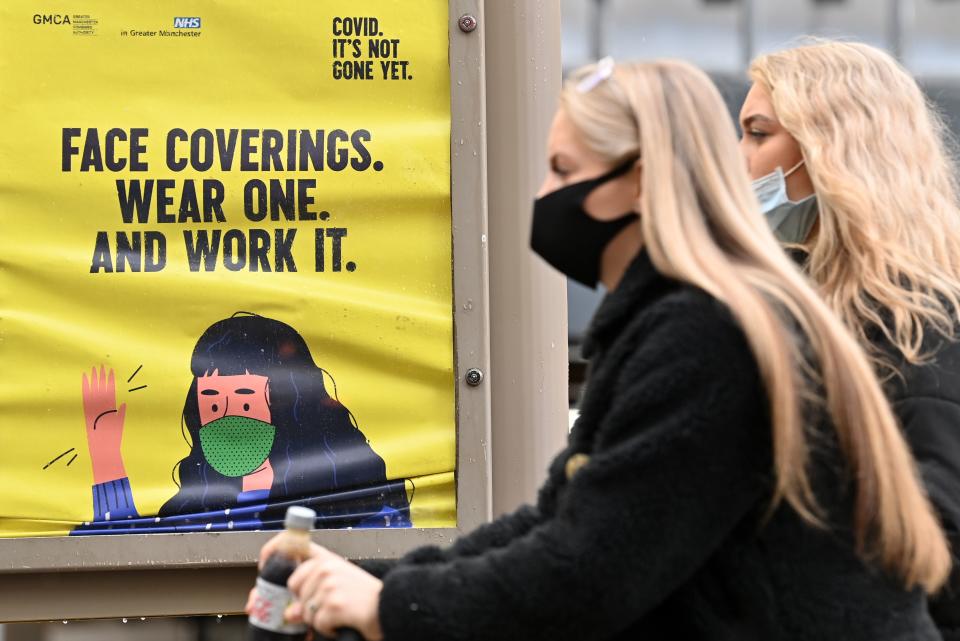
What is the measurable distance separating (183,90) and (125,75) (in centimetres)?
14

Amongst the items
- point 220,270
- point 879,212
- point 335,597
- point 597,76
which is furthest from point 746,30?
point 335,597

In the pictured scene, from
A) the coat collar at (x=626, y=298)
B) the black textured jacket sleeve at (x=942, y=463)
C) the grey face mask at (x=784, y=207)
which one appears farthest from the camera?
the grey face mask at (x=784, y=207)

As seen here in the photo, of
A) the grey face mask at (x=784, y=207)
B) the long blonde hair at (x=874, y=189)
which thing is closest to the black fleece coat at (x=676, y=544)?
the long blonde hair at (x=874, y=189)

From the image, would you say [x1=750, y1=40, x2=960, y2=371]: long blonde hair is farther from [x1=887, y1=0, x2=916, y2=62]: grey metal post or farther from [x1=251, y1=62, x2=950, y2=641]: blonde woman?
[x1=887, y1=0, x2=916, y2=62]: grey metal post

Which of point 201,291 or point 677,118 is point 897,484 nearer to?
point 677,118

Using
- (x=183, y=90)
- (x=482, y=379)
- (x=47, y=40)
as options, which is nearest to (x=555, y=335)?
(x=482, y=379)

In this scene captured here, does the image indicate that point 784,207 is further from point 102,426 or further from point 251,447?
point 102,426

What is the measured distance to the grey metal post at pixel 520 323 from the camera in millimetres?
3312

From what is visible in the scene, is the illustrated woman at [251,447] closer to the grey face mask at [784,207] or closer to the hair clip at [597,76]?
the grey face mask at [784,207]

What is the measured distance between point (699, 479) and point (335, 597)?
1.55ft

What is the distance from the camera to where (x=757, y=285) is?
5.24 feet

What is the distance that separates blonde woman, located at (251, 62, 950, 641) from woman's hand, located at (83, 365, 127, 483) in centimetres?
159

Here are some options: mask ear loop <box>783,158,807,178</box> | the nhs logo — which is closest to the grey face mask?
mask ear loop <box>783,158,807,178</box>

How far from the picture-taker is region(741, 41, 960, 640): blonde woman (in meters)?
2.13
